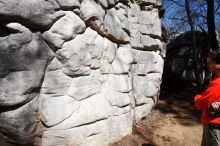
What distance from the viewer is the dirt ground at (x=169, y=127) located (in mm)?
6316

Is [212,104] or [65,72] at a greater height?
[65,72]

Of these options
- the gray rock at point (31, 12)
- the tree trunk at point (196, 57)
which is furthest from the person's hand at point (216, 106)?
the tree trunk at point (196, 57)

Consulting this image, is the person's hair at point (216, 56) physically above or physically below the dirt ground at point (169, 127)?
above

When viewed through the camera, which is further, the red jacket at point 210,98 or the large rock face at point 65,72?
the large rock face at point 65,72

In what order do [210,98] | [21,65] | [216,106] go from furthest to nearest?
[21,65] → [210,98] → [216,106]

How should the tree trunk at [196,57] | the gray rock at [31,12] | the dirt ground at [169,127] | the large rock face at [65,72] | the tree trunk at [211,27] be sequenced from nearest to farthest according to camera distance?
the gray rock at [31,12]
the large rock face at [65,72]
the dirt ground at [169,127]
the tree trunk at [196,57]
the tree trunk at [211,27]

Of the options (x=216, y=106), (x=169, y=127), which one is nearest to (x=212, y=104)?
(x=216, y=106)

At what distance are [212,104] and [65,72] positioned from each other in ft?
6.89

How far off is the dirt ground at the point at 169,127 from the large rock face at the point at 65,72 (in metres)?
0.32

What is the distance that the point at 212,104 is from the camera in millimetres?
3777

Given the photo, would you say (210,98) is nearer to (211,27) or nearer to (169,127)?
(169,127)

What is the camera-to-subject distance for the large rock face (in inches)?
170

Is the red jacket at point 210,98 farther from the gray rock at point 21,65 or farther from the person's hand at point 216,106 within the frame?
the gray rock at point 21,65

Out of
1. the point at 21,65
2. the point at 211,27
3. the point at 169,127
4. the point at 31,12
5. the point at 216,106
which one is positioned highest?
the point at 211,27
